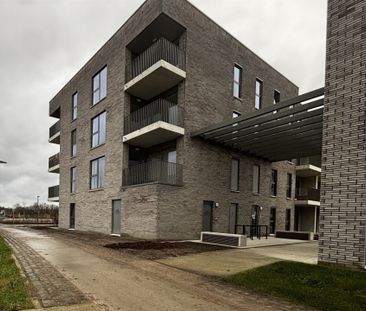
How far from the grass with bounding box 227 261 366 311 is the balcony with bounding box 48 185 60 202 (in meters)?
27.5

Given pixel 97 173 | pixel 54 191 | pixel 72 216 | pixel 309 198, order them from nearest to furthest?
pixel 97 173 < pixel 72 216 < pixel 309 198 < pixel 54 191

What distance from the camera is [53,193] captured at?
111 ft

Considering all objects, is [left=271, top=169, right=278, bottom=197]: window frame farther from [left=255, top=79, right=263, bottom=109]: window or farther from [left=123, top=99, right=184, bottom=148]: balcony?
[left=123, top=99, right=184, bottom=148]: balcony

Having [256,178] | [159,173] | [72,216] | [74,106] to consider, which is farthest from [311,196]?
[74,106]

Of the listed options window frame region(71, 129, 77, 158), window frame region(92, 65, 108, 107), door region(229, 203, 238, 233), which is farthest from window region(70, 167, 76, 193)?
door region(229, 203, 238, 233)

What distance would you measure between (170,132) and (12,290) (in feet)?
40.7

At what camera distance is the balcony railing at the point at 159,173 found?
17312mm

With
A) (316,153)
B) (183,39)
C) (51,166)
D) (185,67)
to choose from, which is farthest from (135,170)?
(51,166)

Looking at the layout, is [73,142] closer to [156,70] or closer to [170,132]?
[170,132]

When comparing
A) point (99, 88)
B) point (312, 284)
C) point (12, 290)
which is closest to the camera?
point (12, 290)

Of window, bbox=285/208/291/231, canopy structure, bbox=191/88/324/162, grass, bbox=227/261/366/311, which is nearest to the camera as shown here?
grass, bbox=227/261/366/311

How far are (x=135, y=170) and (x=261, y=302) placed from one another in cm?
1401

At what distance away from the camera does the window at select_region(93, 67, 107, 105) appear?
76.0 feet

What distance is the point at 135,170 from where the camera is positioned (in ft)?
63.5
